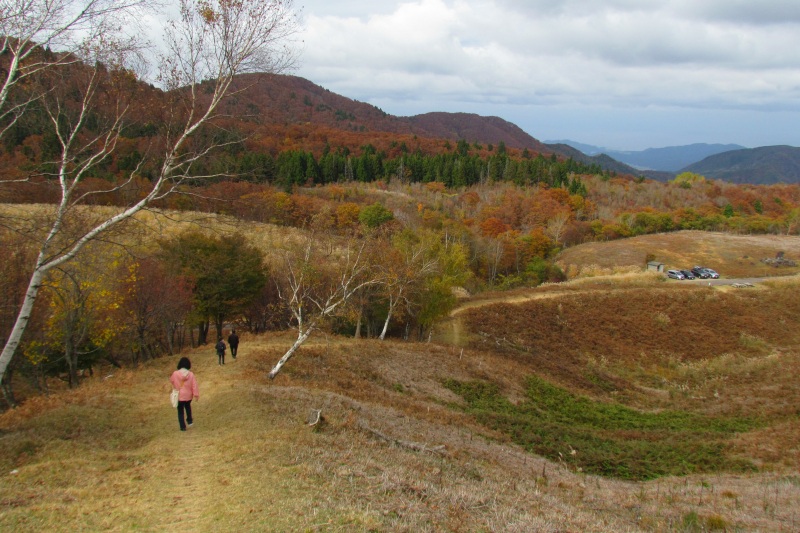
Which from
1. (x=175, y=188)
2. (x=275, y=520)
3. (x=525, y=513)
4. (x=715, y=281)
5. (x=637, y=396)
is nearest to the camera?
(x=275, y=520)

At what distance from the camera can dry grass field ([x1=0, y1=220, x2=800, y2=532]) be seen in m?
7.64

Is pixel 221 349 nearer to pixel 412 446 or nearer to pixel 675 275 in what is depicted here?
pixel 412 446

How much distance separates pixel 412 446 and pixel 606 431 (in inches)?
525

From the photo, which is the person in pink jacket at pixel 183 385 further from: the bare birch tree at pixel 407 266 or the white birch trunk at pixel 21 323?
the bare birch tree at pixel 407 266

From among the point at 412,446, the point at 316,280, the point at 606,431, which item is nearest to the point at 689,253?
the point at 606,431

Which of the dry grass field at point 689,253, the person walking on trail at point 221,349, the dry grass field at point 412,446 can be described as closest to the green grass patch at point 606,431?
the dry grass field at point 412,446

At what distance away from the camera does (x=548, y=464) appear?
1505 centimetres

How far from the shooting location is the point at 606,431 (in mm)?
21328

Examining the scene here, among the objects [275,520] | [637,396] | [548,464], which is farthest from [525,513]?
[637,396]

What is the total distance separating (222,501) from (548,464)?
36.8 ft

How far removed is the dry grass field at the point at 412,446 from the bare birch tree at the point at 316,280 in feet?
7.34

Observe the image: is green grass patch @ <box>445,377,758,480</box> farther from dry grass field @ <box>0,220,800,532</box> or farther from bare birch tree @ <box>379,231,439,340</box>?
bare birch tree @ <box>379,231,439,340</box>

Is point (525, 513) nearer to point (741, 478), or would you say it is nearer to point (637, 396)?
point (741, 478)

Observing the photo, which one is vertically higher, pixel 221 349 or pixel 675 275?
pixel 221 349
